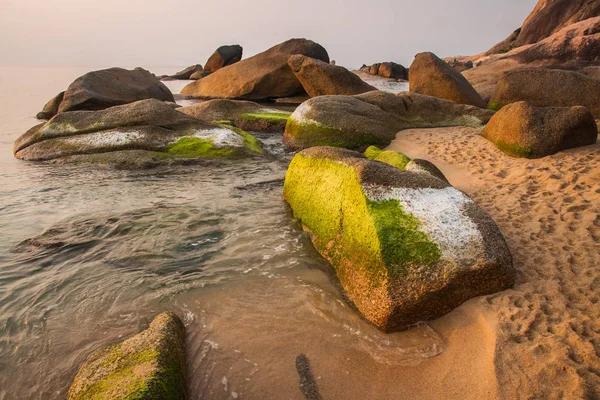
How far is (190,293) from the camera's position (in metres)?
4.61

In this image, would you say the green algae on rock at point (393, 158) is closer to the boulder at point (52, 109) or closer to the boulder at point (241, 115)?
the boulder at point (241, 115)

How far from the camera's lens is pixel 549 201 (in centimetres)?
580

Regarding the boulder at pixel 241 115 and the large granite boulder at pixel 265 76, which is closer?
the boulder at pixel 241 115

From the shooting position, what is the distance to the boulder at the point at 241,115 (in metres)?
14.8

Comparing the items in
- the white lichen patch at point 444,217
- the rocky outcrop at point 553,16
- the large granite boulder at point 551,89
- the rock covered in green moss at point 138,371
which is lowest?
the rock covered in green moss at point 138,371

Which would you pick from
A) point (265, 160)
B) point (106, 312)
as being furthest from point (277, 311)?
point (265, 160)

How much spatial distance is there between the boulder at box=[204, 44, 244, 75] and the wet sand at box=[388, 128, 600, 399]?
38210 mm

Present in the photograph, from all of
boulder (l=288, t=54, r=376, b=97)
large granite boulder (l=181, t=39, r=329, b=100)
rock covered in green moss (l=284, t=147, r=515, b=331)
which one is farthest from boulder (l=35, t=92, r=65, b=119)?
rock covered in green moss (l=284, t=147, r=515, b=331)

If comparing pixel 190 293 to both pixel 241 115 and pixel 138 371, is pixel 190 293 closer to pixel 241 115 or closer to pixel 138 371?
pixel 138 371

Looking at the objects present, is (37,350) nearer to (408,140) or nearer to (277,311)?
(277,311)

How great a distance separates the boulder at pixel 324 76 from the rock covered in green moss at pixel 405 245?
482 inches

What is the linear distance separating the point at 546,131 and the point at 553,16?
115ft

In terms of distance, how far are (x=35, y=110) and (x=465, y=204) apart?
24.1 metres

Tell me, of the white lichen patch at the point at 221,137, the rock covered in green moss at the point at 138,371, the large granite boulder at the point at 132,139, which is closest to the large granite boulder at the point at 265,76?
the large granite boulder at the point at 132,139
